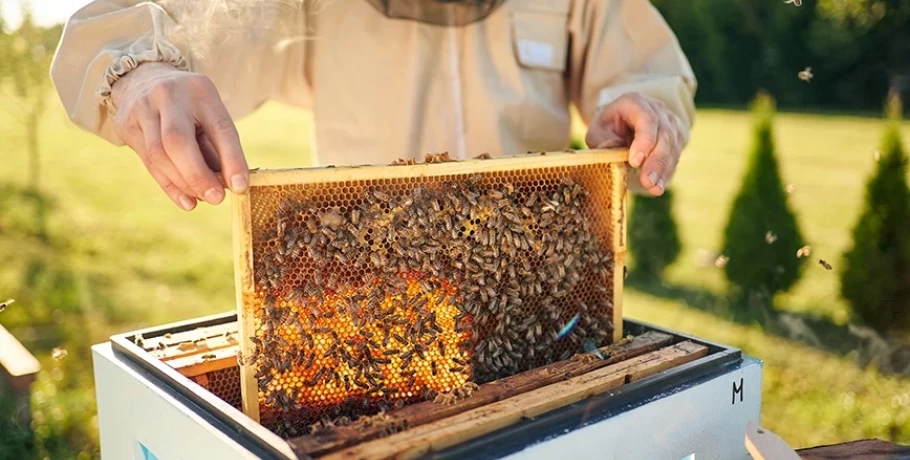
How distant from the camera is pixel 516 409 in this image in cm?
177

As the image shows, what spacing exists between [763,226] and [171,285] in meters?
7.32

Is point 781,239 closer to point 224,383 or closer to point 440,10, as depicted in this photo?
point 440,10

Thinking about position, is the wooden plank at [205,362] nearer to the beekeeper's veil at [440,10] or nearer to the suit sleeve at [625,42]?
the beekeeper's veil at [440,10]

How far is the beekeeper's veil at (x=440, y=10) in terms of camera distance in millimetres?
2631

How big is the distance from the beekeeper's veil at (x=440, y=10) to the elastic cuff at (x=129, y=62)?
2.57ft

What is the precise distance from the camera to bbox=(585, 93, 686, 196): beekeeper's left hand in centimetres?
236

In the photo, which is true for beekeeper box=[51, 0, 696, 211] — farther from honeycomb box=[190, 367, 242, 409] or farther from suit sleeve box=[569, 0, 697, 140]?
honeycomb box=[190, 367, 242, 409]

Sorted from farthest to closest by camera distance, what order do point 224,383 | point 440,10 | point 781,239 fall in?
point 781,239 → point 440,10 → point 224,383

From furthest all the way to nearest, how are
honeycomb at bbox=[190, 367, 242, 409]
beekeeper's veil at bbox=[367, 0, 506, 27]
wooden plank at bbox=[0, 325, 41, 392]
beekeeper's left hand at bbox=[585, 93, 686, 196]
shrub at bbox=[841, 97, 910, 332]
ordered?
shrub at bbox=[841, 97, 910, 332] → wooden plank at bbox=[0, 325, 41, 392] → beekeeper's veil at bbox=[367, 0, 506, 27] → beekeeper's left hand at bbox=[585, 93, 686, 196] → honeycomb at bbox=[190, 367, 242, 409]

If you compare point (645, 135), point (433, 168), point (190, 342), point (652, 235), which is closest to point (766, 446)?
point (645, 135)

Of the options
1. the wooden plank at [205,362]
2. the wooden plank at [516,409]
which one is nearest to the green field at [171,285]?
the wooden plank at [205,362]

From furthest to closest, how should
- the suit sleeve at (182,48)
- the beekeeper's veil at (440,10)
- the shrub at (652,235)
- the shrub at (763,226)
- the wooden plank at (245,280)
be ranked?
the shrub at (652,235) < the shrub at (763,226) < the beekeeper's veil at (440,10) < the suit sleeve at (182,48) < the wooden plank at (245,280)

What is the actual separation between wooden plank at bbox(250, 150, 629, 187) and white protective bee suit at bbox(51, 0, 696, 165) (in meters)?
0.65

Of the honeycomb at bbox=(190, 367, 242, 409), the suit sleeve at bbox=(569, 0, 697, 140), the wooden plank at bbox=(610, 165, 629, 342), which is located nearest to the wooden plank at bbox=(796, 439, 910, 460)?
the wooden plank at bbox=(610, 165, 629, 342)
